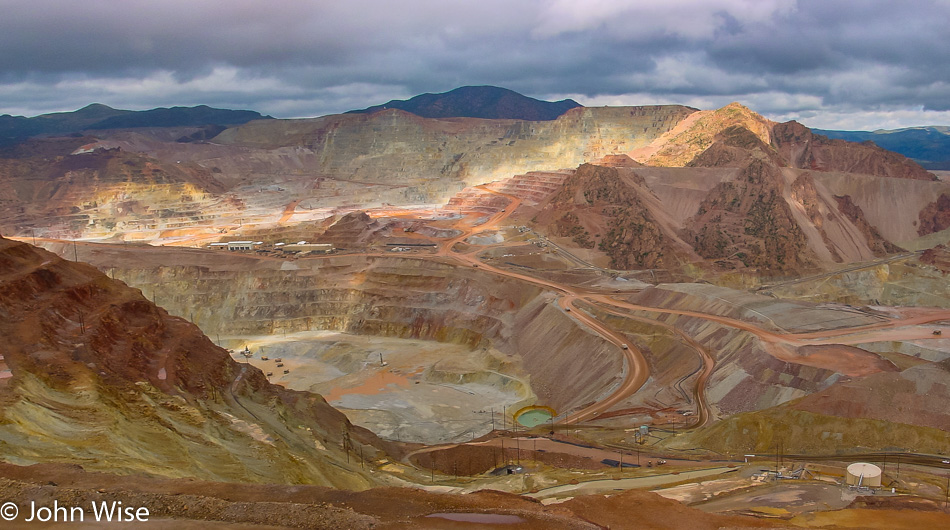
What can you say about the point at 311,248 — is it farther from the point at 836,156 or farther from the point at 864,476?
the point at 836,156

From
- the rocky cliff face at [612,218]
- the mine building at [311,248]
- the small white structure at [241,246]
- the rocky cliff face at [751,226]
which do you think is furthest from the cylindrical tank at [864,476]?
the small white structure at [241,246]

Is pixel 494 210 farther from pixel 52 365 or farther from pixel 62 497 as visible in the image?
pixel 62 497

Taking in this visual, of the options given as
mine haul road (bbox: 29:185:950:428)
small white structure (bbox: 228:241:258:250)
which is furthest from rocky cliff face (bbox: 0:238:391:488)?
small white structure (bbox: 228:241:258:250)

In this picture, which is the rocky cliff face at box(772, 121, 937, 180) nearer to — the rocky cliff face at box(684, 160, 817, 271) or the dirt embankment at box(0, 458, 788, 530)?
the rocky cliff face at box(684, 160, 817, 271)

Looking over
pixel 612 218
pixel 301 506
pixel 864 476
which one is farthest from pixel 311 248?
pixel 301 506

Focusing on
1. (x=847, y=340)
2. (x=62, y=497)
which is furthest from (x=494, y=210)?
(x=62, y=497)
